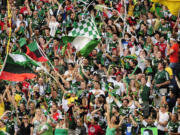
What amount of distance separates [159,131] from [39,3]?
774 centimetres

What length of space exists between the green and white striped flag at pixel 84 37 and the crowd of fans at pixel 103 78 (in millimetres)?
338

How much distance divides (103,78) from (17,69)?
2.39 metres

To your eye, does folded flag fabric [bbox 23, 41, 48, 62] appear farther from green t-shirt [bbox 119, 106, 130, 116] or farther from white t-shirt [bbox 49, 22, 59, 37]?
green t-shirt [bbox 119, 106, 130, 116]

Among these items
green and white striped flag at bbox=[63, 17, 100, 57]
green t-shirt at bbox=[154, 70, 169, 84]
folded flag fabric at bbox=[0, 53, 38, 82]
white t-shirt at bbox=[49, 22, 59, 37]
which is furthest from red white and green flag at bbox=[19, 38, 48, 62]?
green t-shirt at bbox=[154, 70, 169, 84]

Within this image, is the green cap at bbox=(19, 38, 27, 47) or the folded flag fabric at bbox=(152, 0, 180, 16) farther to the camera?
the green cap at bbox=(19, 38, 27, 47)

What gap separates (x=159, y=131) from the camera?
56.8ft

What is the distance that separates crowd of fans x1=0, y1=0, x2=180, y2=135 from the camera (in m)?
18.0

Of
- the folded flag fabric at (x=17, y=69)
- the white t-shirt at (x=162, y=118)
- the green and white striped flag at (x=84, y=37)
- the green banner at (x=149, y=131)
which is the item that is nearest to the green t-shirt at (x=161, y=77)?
the white t-shirt at (x=162, y=118)

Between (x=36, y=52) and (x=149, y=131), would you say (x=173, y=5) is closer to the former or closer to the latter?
(x=149, y=131)

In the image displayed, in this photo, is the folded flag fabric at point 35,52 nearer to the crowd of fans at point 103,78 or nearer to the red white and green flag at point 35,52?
the red white and green flag at point 35,52

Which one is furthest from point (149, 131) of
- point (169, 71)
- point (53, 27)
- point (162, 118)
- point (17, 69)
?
point (53, 27)

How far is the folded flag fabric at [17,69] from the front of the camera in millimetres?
19223

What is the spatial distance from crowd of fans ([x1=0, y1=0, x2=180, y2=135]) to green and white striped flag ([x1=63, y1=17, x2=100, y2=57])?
Result: 0.34 meters

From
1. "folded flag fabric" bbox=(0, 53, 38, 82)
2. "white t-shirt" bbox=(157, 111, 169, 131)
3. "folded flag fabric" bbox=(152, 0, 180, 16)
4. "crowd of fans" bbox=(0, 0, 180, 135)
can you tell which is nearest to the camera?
"white t-shirt" bbox=(157, 111, 169, 131)
